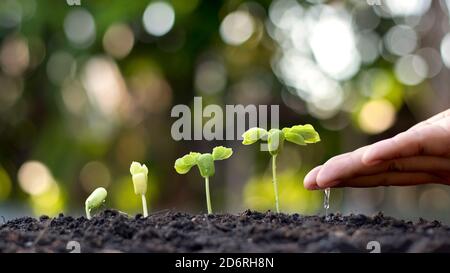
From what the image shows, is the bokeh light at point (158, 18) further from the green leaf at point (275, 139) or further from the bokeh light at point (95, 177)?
the green leaf at point (275, 139)

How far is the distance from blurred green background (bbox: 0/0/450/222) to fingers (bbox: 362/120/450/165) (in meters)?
1.81

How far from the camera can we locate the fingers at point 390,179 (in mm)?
981

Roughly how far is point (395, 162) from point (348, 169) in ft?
0.38

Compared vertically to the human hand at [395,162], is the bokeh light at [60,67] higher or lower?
higher

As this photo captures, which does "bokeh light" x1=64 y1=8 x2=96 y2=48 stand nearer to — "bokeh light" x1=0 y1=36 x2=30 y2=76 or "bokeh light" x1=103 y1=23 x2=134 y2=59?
"bokeh light" x1=103 y1=23 x2=134 y2=59

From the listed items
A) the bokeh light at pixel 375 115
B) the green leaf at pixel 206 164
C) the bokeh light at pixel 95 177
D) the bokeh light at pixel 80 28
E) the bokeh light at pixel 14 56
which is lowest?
the bokeh light at pixel 95 177

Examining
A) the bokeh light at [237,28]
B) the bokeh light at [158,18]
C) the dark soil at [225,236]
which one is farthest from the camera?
the bokeh light at [237,28]

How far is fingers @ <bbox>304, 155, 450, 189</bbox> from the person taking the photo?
2.96 ft

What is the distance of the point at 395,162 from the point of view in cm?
99

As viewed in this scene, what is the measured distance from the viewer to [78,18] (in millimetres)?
2754

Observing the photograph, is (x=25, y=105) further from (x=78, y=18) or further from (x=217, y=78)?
(x=217, y=78)

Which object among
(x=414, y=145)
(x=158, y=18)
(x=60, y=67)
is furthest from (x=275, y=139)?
(x=60, y=67)

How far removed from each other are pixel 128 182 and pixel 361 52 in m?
1.40

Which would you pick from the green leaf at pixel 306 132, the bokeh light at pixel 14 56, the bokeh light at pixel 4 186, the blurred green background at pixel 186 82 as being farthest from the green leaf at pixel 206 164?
the bokeh light at pixel 14 56
